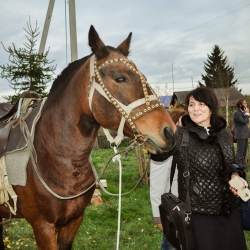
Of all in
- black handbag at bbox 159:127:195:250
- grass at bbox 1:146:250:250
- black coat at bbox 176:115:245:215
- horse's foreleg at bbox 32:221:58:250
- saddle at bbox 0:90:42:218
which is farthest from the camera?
grass at bbox 1:146:250:250

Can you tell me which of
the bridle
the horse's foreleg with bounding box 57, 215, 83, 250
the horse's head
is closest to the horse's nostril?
the horse's head

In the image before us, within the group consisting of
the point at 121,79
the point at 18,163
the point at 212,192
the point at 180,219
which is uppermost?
the point at 121,79

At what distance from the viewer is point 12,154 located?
246 cm

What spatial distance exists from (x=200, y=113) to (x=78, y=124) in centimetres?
99

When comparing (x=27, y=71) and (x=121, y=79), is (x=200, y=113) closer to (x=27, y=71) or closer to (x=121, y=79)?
(x=121, y=79)

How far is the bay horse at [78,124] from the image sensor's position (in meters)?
1.89

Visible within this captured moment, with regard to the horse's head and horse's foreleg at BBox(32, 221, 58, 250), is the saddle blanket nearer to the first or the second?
horse's foreleg at BBox(32, 221, 58, 250)

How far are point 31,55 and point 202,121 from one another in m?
9.57

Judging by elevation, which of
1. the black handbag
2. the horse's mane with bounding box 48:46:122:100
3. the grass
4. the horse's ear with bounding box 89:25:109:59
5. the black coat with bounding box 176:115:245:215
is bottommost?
the grass

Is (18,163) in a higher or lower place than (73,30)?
lower

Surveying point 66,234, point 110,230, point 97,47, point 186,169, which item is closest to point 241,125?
point 110,230

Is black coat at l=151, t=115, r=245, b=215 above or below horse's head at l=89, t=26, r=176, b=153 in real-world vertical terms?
below

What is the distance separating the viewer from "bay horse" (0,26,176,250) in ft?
6.21

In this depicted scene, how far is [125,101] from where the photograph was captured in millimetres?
1910
